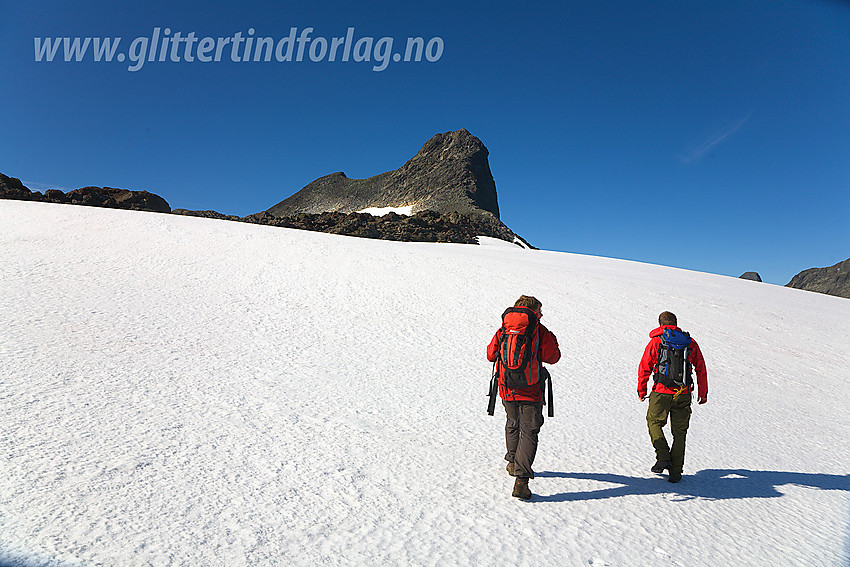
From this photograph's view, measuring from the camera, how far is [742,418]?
6.43 meters

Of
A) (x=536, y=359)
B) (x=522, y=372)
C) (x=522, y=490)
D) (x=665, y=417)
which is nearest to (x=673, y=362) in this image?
(x=665, y=417)

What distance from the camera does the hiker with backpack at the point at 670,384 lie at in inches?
179

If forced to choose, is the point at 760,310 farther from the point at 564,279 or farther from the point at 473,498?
the point at 473,498

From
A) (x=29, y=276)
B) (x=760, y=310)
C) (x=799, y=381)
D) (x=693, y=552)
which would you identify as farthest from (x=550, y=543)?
(x=760, y=310)

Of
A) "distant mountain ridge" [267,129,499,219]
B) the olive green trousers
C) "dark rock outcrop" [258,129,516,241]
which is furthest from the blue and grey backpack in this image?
"distant mountain ridge" [267,129,499,219]

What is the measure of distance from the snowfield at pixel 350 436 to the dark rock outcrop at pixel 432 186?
86.9 meters

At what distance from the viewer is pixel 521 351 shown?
3893 mm

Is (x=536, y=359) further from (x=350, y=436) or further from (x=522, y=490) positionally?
(x=350, y=436)

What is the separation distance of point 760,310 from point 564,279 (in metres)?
5.88

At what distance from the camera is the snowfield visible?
9.65ft

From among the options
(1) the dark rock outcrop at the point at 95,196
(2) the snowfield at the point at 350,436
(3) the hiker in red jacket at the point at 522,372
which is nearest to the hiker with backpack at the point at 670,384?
(2) the snowfield at the point at 350,436

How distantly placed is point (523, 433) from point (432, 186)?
393ft

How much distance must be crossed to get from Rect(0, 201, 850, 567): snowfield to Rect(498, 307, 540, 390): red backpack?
89cm

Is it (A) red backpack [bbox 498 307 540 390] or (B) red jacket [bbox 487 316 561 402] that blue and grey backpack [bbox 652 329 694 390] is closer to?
(B) red jacket [bbox 487 316 561 402]
